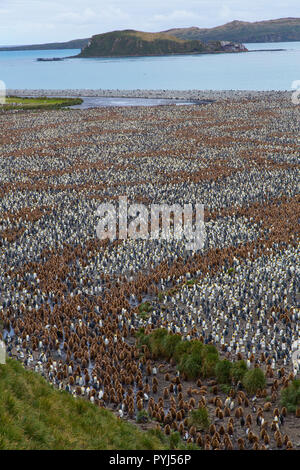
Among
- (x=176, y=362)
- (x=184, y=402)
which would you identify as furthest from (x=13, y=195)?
(x=184, y=402)

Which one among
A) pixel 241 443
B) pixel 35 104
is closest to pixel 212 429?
pixel 241 443

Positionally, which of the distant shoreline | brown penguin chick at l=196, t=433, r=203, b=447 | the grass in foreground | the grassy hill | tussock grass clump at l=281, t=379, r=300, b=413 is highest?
the distant shoreline

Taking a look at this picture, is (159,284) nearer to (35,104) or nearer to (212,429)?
(212,429)

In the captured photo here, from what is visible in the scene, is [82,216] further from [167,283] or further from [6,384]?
[6,384]

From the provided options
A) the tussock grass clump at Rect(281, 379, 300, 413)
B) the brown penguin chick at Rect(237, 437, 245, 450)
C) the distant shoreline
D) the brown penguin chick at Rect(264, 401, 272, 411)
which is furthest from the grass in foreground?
the brown penguin chick at Rect(237, 437, 245, 450)

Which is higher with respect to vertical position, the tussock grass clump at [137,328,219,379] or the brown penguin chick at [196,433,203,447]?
the tussock grass clump at [137,328,219,379]

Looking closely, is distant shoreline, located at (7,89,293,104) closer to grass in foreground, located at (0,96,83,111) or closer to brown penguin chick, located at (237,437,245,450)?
grass in foreground, located at (0,96,83,111)

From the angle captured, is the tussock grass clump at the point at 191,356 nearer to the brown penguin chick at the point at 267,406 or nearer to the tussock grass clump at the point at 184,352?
the tussock grass clump at the point at 184,352
